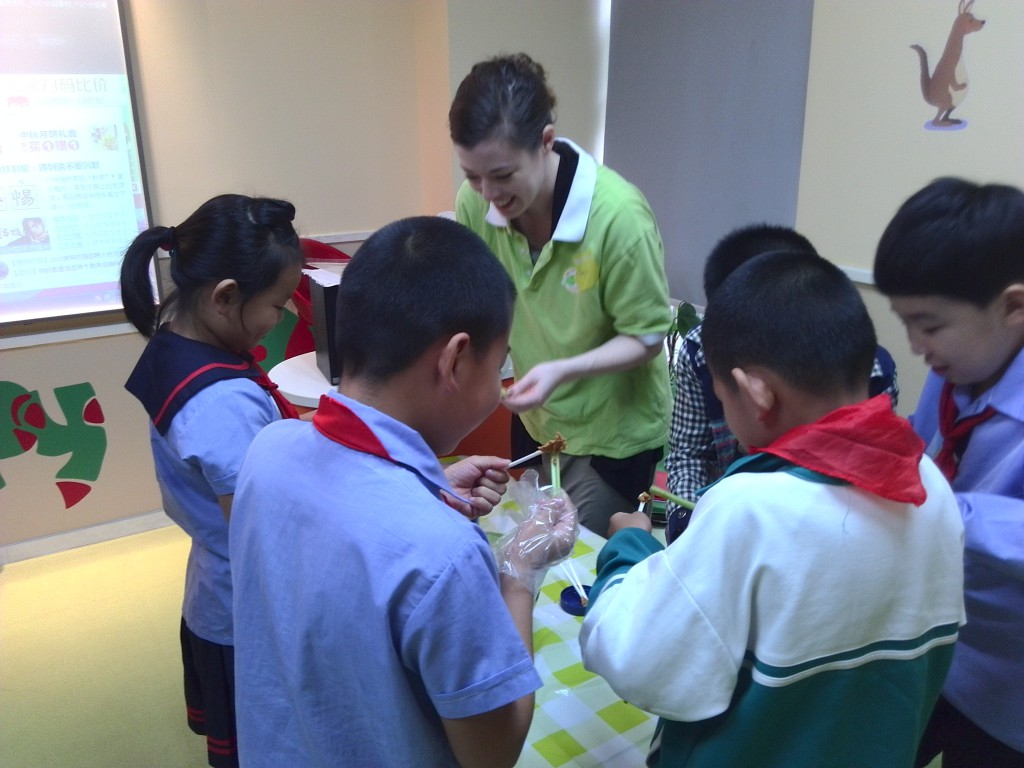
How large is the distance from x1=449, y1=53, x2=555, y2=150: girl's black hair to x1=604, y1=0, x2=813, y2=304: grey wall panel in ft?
5.42

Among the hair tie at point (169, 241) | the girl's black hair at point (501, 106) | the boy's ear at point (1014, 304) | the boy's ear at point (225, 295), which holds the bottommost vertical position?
the boy's ear at point (225, 295)

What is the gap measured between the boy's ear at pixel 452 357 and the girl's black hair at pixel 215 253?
0.64m

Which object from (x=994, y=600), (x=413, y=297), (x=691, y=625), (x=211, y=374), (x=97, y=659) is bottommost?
(x=97, y=659)

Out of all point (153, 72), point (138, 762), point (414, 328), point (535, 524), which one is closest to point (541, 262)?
point (535, 524)

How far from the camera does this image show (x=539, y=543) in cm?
101

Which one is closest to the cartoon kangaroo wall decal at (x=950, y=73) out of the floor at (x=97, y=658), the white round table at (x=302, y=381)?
the white round table at (x=302, y=381)

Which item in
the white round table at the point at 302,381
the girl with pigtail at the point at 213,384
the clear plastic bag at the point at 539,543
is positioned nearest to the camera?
the clear plastic bag at the point at 539,543

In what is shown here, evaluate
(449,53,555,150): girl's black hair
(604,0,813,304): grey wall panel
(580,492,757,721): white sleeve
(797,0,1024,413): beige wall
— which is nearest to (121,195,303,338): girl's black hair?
(449,53,555,150): girl's black hair

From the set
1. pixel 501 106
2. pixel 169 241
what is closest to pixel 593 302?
pixel 501 106

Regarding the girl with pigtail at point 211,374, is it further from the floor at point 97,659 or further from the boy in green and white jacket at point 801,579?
the floor at point 97,659

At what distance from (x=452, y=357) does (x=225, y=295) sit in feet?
2.15

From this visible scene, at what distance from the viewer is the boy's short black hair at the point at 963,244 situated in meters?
0.97

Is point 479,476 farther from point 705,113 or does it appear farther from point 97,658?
point 705,113

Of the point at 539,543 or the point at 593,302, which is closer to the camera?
the point at 539,543
